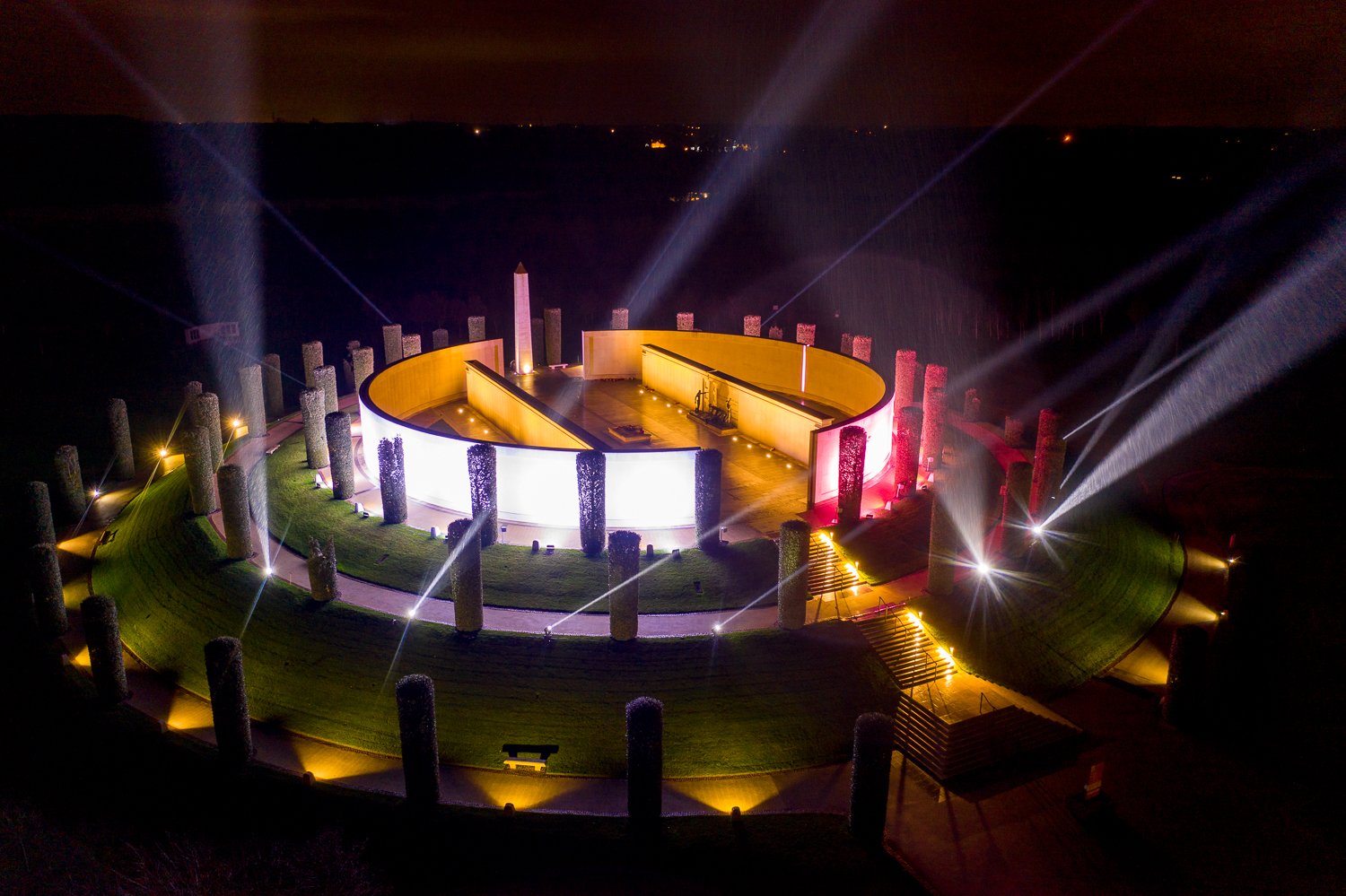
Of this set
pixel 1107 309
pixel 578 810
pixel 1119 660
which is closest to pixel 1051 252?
pixel 1107 309

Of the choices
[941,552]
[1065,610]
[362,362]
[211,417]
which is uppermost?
[362,362]

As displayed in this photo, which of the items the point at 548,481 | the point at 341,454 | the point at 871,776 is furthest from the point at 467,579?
the point at 341,454

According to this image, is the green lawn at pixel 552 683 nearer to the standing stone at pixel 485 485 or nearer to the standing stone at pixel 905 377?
the standing stone at pixel 485 485

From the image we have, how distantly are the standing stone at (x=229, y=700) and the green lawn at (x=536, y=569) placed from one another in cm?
428

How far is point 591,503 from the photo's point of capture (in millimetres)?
16750

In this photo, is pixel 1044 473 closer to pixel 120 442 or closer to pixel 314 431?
pixel 314 431

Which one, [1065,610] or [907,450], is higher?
[907,450]

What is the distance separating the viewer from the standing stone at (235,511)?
54.4ft

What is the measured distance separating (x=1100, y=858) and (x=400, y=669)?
1061 cm

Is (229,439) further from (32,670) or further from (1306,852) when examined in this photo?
(1306,852)

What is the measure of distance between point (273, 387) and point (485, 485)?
1444 centimetres

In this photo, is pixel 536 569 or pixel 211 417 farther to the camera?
pixel 211 417

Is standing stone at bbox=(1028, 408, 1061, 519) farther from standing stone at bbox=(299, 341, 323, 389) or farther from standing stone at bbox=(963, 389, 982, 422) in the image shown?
standing stone at bbox=(299, 341, 323, 389)

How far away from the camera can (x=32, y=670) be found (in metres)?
14.2
